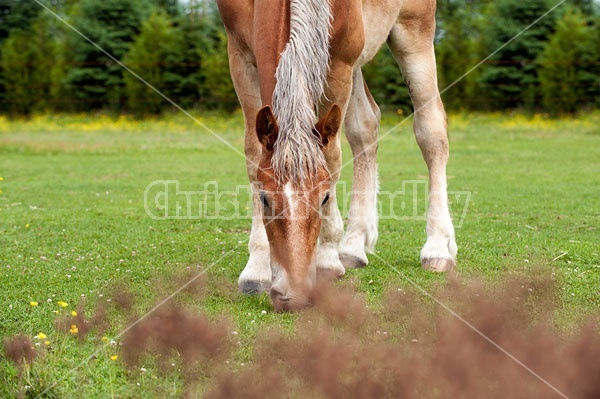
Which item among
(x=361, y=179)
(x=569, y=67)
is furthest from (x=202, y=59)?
(x=361, y=179)

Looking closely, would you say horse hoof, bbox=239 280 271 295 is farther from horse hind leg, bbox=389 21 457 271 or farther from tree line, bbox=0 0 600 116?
tree line, bbox=0 0 600 116

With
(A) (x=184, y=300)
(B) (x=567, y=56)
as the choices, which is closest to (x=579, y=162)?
(B) (x=567, y=56)

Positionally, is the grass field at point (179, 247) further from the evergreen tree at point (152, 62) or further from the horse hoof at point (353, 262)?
the evergreen tree at point (152, 62)

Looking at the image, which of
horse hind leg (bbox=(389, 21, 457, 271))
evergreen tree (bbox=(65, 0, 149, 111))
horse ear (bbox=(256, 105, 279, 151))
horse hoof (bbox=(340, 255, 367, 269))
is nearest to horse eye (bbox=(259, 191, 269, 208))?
horse ear (bbox=(256, 105, 279, 151))

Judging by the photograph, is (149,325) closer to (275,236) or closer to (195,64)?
(275,236)

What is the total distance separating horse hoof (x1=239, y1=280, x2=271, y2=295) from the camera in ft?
18.3

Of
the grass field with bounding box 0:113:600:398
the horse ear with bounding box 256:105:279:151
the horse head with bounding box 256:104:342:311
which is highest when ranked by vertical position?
the horse ear with bounding box 256:105:279:151

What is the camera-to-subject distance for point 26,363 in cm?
371

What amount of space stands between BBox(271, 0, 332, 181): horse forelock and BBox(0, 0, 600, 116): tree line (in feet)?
73.5

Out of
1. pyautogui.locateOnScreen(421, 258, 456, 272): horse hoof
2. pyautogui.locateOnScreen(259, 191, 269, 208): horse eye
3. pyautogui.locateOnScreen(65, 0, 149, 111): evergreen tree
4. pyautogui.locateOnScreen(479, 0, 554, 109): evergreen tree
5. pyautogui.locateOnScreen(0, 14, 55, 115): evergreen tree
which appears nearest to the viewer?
pyautogui.locateOnScreen(259, 191, 269, 208): horse eye

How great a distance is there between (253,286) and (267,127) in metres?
1.49

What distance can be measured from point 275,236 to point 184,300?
3.10 feet

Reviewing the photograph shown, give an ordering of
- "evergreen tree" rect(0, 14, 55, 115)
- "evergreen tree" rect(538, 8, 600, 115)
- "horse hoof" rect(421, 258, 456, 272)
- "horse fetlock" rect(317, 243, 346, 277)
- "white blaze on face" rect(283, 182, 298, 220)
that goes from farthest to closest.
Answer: "evergreen tree" rect(0, 14, 55, 115)
"evergreen tree" rect(538, 8, 600, 115)
"horse hoof" rect(421, 258, 456, 272)
"horse fetlock" rect(317, 243, 346, 277)
"white blaze on face" rect(283, 182, 298, 220)

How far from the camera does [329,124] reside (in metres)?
4.75
